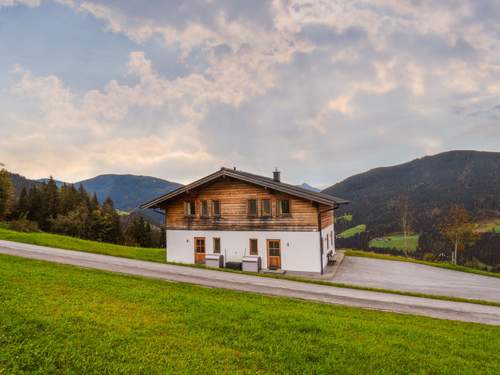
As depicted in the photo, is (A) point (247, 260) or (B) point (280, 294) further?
(A) point (247, 260)

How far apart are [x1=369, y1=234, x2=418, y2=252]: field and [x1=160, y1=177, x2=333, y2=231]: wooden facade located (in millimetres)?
107649

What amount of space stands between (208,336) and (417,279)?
63.3 ft

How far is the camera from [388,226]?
149 m

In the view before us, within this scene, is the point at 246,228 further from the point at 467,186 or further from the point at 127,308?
the point at 467,186

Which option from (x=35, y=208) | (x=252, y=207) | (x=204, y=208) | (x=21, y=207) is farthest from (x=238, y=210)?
(x=21, y=207)

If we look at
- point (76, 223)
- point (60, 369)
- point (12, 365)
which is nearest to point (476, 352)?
point (60, 369)

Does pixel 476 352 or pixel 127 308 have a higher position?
pixel 127 308

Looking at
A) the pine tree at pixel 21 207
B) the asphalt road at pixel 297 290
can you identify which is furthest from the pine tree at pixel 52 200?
the asphalt road at pixel 297 290

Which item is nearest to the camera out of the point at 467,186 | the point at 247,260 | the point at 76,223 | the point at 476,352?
the point at 476,352

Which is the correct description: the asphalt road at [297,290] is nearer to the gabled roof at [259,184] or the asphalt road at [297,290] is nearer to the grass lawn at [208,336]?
the grass lawn at [208,336]

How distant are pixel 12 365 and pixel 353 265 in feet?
81.0

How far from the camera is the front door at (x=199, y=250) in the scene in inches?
1022

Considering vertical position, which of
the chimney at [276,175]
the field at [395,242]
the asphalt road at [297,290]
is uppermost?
the chimney at [276,175]

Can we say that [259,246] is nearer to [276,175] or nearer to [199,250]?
[199,250]
